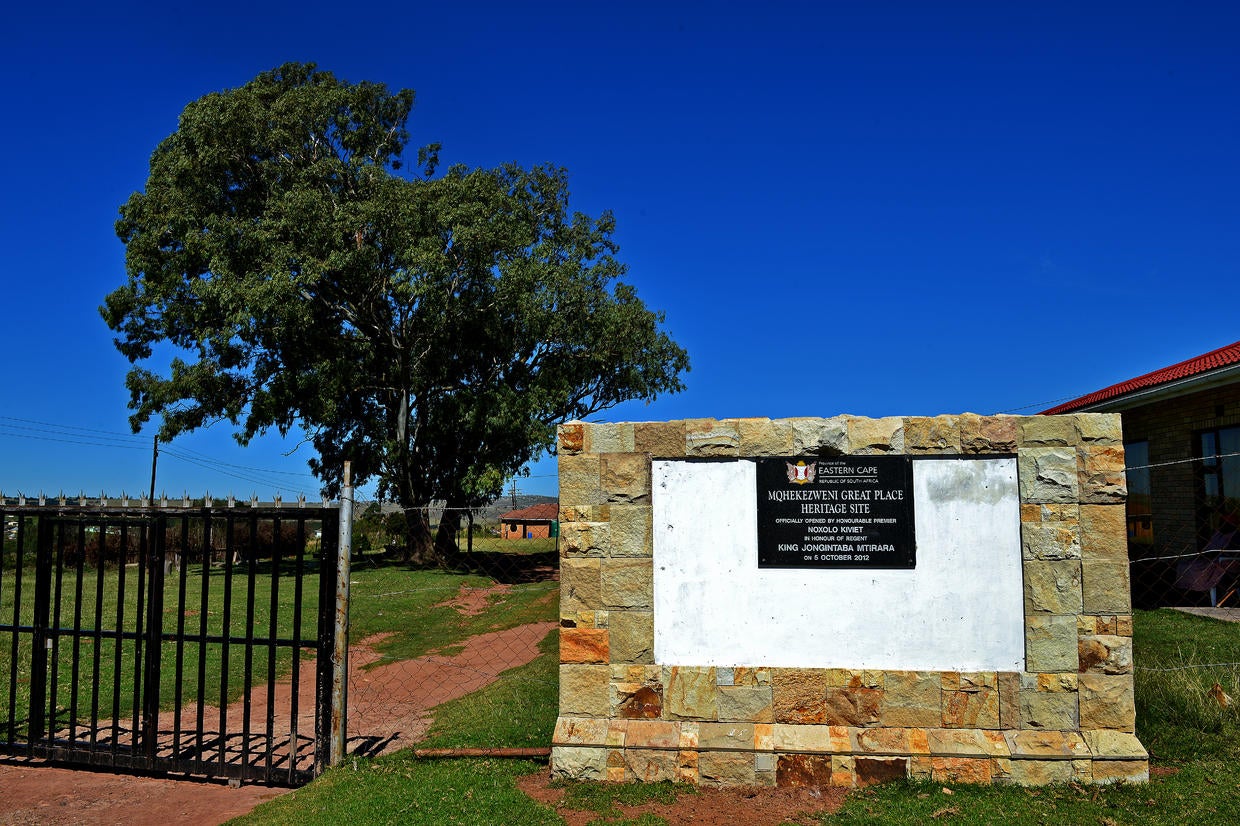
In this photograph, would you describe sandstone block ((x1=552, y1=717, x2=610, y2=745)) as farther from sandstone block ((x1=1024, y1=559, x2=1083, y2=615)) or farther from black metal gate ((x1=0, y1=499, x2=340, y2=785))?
sandstone block ((x1=1024, y1=559, x2=1083, y2=615))

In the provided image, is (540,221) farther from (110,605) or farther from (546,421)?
(110,605)

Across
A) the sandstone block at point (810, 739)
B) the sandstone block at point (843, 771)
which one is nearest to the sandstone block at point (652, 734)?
the sandstone block at point (810, 739)

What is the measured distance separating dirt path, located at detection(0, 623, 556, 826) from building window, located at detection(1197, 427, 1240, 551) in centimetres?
1084

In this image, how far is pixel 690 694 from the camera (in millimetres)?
6352

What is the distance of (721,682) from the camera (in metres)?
6.34

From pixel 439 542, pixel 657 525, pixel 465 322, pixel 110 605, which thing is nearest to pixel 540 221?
pixel 465 322

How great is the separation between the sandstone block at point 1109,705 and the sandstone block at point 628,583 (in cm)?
318

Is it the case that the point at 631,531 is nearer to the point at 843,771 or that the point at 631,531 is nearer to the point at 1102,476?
the point at 843,771

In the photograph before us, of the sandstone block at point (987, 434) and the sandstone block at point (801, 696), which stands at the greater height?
the sandstone block at point (987, 434)

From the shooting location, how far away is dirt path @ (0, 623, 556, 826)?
647cm

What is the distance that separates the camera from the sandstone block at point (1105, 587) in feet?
19.7

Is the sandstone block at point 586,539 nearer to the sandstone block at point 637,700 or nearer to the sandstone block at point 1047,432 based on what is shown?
the sandstone block at point 637,700

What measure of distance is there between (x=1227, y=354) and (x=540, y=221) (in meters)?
21.1

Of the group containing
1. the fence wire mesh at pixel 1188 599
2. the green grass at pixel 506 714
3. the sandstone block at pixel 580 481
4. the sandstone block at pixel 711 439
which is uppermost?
the sandstone block at pixel 711 439
